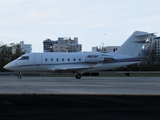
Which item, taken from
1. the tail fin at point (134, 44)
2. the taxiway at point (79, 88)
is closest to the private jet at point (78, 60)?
the tail fin at point (134, 44)

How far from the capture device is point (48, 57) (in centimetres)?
3638

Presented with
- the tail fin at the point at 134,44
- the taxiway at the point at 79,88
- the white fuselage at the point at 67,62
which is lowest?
the taxiway at the point at 79,88

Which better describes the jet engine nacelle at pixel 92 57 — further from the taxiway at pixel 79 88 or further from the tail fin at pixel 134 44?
the taxiway at pixel 79 88

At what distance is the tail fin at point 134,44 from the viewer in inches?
1473

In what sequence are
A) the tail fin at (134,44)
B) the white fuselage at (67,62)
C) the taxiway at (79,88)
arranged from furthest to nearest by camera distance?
1. the tail fin at (134,44)
2. the white fuselage at (67,62)
3. the taxiway at (79,88)

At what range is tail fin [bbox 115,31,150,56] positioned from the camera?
37.4 metres

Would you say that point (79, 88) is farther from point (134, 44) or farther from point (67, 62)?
point (134, 44)

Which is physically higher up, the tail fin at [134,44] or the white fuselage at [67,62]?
the tail fin at [134,44]

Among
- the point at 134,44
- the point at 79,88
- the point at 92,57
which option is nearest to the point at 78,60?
the point at 92,57

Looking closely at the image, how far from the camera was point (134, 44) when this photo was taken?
37656 millimetres

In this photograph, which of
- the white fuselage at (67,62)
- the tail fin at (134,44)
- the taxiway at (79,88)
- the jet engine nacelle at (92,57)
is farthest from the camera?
the tail fin at (134,44)
